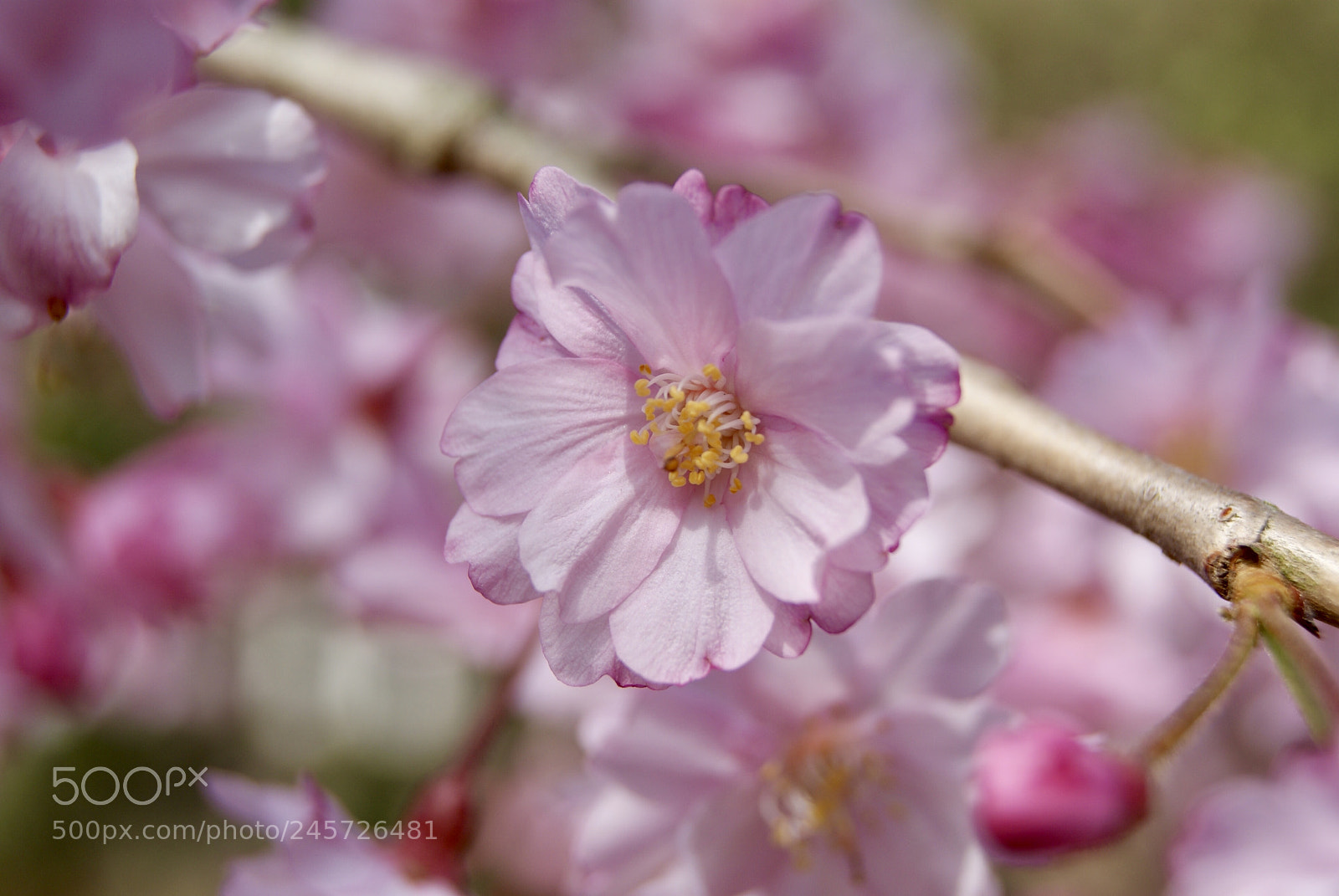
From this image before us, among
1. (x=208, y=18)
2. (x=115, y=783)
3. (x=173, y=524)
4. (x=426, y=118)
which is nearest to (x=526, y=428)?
(x=208, y=18)

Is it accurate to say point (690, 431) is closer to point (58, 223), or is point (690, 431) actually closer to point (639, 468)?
point (639, 468)

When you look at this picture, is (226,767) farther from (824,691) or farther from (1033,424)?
(1033,424)

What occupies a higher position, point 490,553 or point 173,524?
point 490,553

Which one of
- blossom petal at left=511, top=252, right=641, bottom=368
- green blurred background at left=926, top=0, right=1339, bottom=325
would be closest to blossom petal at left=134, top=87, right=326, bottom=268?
blossom petal at left=511, top=252, right=641, bottom=368

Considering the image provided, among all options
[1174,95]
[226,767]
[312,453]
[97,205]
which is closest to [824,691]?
[97,205]

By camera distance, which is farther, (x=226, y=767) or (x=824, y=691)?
(x=226, y=767)

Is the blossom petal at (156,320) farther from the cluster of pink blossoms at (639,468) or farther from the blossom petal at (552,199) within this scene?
the blossom petal at (552,199)
